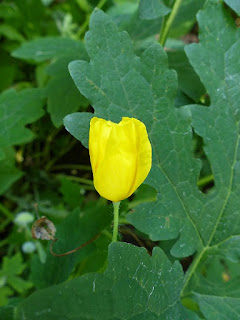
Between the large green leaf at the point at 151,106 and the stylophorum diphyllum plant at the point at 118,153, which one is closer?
the stylophorum diphyllum plant at the point at 118,153

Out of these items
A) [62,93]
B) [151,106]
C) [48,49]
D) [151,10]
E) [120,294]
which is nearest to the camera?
[120,294]

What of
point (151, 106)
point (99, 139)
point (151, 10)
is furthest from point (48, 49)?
point (99, 139)

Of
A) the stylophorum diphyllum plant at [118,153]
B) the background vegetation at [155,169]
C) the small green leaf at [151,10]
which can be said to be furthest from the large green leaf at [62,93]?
the stylophorum diphyllum plant at [118,153]

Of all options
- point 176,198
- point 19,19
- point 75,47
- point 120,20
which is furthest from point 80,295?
point 19,19

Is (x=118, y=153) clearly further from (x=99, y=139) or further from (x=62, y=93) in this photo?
(x=62, y=93)

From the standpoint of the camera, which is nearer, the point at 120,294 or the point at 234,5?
the point at 120,294

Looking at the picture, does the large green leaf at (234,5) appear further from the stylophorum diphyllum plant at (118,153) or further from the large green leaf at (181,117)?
the stylophorum diphyllum plant at (118,153)

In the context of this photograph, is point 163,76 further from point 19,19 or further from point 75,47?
point 19,19

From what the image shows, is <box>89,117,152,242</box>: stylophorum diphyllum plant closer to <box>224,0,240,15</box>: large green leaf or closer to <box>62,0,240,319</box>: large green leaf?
<box>62,0,240,319</box>: large green leaf
